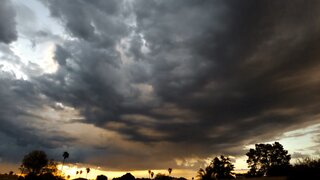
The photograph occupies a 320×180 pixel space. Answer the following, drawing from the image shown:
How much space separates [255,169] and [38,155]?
8934 centimetres

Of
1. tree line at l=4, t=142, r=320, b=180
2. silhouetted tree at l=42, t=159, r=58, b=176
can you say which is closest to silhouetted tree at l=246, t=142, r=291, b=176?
tree line at l=4, t=142, r=320, b=180

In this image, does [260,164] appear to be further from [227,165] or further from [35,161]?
[35,161]

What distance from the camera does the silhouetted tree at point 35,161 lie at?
134500 mm

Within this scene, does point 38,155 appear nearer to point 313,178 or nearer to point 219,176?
point 219,176

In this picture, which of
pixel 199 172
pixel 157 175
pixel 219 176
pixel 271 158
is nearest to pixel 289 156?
pixel 271 158

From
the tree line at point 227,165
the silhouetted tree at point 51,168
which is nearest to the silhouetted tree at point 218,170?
the tree line at point 227,165

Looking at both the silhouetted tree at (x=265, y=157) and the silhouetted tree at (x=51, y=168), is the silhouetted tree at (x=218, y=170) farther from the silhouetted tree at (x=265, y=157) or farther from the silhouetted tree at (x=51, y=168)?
the silhouetted tree at (x=51, y=168)

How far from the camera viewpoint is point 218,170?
12575 cm

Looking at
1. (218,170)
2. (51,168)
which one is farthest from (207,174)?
(51,168)

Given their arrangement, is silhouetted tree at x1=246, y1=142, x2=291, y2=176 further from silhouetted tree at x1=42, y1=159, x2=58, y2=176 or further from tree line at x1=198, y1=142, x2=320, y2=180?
silhouetted tree at x1=42, y1=159, x2=58, y2=176

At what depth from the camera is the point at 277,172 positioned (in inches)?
3145

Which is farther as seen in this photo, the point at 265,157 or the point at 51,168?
the point at 51,168

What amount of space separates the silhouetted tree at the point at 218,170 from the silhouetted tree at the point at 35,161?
221 ft

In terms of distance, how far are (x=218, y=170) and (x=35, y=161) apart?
76.8m
